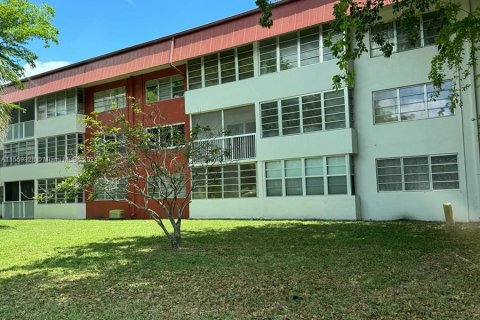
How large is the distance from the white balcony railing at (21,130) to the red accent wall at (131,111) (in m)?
5.05

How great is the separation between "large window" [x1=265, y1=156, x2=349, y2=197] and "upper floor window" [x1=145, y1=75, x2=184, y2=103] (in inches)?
270

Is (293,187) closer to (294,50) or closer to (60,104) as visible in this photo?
(294,50)

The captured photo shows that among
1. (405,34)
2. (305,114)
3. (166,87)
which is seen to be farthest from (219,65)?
(405,34)

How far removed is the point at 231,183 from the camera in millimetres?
22109

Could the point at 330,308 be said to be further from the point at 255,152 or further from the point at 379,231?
the point at 255,152

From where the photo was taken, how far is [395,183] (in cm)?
1797

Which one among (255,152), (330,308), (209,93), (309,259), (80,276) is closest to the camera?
(330,308)

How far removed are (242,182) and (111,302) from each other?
1562 cm

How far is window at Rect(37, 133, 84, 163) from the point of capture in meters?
28.3

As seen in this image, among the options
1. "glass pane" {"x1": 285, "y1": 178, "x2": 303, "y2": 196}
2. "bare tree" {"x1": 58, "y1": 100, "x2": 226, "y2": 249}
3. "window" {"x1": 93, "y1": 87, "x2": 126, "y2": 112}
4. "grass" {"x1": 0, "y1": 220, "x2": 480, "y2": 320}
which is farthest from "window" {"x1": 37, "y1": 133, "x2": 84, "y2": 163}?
"bare tree" {"x1": 58, "y1": 100, "x2": 226, "y2": 249}

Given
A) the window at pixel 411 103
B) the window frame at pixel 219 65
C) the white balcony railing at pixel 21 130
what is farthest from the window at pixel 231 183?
the white balcony railing at pixel 21 130

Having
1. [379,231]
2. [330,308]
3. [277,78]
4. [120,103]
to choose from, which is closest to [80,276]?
[330,308]

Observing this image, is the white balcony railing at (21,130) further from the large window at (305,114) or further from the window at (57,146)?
the large window at (305,114)

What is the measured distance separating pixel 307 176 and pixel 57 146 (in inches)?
667
